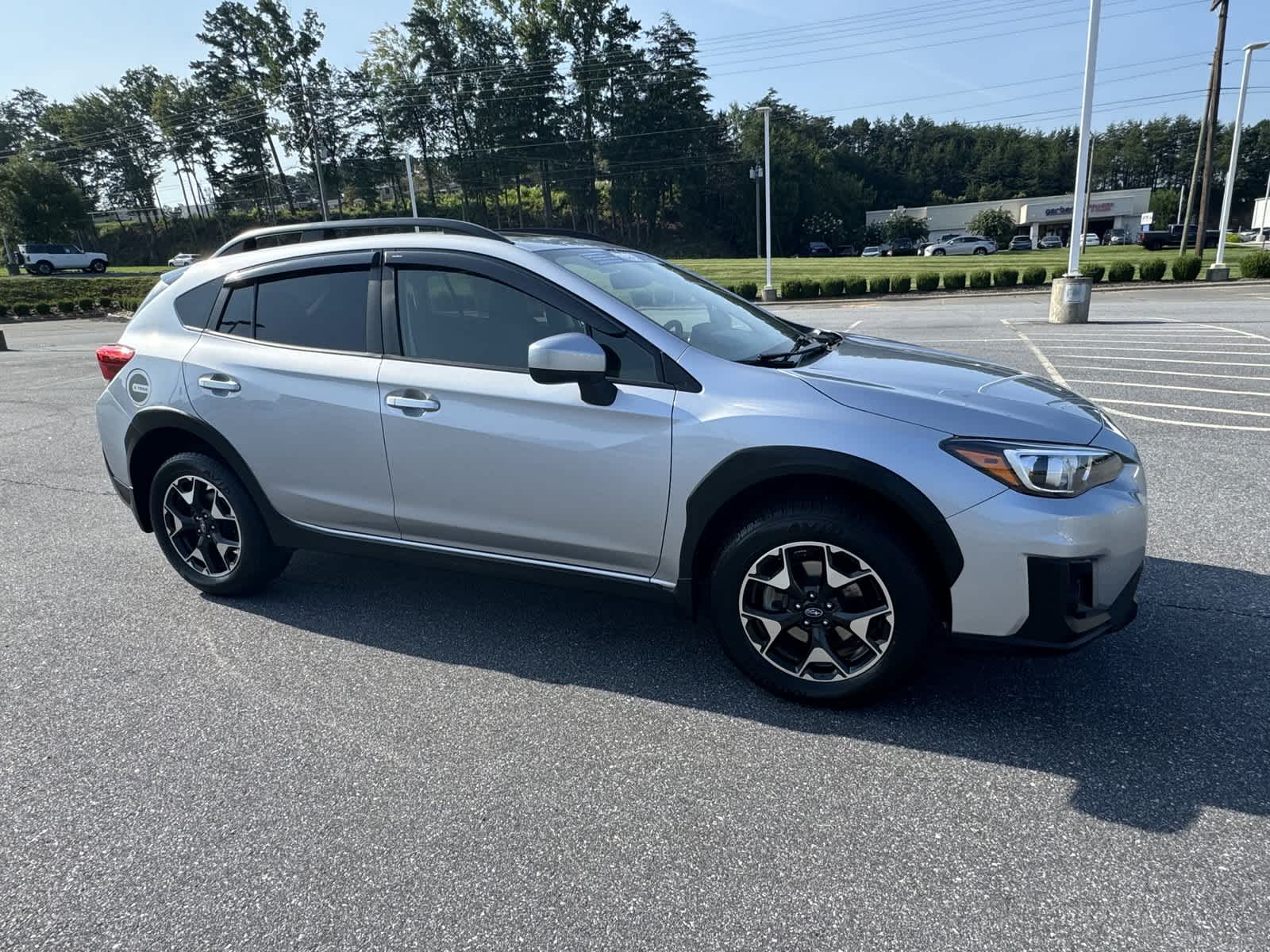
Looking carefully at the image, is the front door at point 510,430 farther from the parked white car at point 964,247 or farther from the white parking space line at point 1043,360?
the parked white car at point 964,247

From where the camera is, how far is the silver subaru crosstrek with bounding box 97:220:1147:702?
2607mm

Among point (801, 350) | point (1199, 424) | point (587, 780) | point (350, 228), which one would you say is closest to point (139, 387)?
point (350, 228)

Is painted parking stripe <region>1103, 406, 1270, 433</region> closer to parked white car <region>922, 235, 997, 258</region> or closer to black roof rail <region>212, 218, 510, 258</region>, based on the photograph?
black roof rail <region>212, 218, 510, 258</region>

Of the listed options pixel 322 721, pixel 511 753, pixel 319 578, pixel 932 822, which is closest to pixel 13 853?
pixel 322 721

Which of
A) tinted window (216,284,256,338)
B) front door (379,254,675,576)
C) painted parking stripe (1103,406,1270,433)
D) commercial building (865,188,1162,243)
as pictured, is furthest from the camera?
commercial building (865,188,1162,243)

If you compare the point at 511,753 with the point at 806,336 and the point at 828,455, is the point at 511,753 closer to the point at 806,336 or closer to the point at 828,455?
the point at 828,455

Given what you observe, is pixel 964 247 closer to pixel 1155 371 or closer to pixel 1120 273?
pixel 1120 273

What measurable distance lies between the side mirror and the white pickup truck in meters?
59.5

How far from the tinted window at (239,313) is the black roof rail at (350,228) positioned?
253 mm

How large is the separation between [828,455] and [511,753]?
1496 mm

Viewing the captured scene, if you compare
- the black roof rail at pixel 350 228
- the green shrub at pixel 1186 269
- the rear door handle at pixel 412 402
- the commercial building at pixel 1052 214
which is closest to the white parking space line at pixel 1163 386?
the black roof rail at pixel 350 228

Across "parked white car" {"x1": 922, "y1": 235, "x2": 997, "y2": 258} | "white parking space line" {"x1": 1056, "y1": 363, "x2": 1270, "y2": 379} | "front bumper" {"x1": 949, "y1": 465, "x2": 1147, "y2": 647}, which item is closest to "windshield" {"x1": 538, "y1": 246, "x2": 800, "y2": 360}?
"front bumper" {"x1": 949, "y1": 465, "x2": 1147, "y2": 647}

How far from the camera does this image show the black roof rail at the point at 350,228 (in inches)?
140

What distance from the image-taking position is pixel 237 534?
13.0ft
